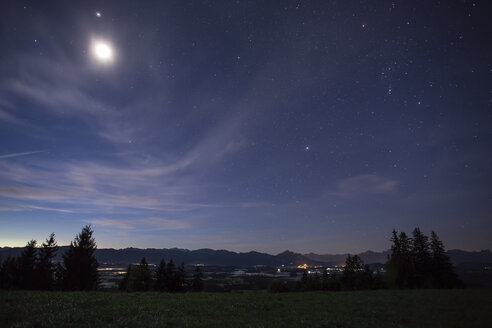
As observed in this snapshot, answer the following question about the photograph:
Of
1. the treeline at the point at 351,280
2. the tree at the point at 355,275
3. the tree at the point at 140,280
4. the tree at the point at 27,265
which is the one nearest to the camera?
the tree at the point at 27,265

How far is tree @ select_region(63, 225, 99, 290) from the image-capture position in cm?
4272

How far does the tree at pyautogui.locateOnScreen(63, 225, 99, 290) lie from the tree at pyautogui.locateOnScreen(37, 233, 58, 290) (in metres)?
11.4

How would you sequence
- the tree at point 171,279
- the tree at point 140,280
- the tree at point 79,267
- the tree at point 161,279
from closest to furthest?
the tree at point 79,267 < the tree at point 140,280 < the tree at point 161,279 < the tree at point 171,279

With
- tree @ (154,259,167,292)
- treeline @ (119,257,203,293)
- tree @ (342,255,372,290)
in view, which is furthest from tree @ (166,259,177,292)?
tree @ (342,255,372,290)

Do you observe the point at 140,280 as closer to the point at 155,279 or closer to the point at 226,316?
the point at 155,279

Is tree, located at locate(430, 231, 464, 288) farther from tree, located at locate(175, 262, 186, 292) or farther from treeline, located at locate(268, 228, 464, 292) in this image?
tree, located at locate(175, 262, 186, 292)

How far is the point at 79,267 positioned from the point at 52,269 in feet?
50.8

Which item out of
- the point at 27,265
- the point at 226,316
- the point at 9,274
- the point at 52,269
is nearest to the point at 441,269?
the point at 226,316

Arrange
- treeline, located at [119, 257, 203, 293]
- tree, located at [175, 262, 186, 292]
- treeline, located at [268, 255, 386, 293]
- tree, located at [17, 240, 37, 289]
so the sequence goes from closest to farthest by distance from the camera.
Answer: tree, located at [17, 240, 37, 289] < treeline, located at [119, 257, 203, 293] < tree, located at [175, 262, 186, 292] < treeline, located at [268, 255, 386, 293]

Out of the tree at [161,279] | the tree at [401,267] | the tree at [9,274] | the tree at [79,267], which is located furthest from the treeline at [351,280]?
the tree at [9,274]

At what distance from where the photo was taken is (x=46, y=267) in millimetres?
52000

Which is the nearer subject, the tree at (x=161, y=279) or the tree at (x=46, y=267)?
the tree at (x=46, y=267)

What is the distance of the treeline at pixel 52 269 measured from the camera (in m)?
43.1

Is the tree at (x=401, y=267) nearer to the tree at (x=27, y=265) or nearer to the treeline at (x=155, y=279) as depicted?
the treeline at (x=155, y=279)
